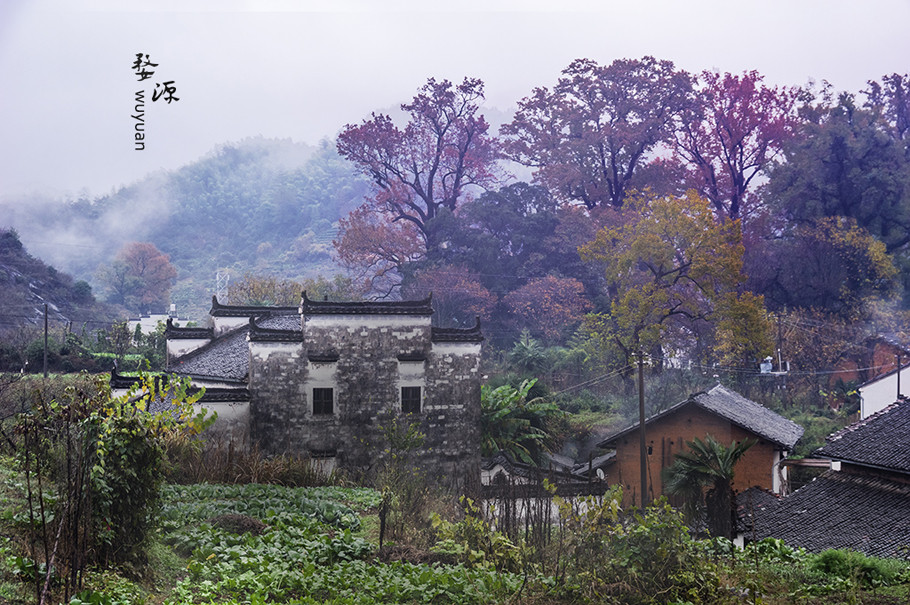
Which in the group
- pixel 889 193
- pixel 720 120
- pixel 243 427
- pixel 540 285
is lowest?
pixel 243 427

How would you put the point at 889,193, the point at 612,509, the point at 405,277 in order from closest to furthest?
1. the point at 612,509
2. the point at 889,193
3. the point at 405,277

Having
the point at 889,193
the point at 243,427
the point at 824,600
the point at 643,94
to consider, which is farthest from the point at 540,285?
the point at 824,600

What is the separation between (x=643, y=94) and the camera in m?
38.0

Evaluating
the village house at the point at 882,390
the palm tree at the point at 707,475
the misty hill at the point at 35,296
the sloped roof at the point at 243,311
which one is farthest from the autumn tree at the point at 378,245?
the palm tree at the point at 707,475

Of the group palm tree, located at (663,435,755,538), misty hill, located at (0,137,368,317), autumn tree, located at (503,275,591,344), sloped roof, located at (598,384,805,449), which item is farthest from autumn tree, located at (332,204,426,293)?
misty hill, located at (0,137,368,317)

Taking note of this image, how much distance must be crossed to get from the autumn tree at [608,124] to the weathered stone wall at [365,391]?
19.8 m

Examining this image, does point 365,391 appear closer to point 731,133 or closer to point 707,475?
point 707,475

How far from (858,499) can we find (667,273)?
14125 millimetres

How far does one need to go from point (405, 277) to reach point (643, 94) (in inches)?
573

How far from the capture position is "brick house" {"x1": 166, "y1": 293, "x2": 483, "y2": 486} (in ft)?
61.3

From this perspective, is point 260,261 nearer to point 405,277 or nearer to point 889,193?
point 405,277

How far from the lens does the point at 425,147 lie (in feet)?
132

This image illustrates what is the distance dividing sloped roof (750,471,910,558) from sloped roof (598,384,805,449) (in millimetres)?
4367

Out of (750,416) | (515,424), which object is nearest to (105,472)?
(515,424)
